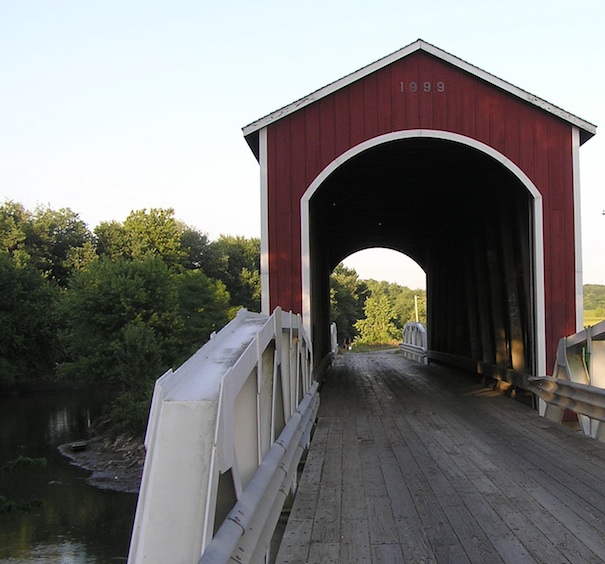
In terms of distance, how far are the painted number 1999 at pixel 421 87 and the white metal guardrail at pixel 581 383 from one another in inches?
158

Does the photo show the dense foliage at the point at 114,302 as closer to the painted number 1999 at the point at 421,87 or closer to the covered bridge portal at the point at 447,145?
the covered bridge portal at the point at 447,145

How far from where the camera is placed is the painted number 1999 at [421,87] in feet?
30.7

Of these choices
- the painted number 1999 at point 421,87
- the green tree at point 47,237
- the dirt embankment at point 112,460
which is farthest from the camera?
the green tree at point 47,237

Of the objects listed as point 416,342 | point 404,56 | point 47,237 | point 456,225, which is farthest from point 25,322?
point 404,56

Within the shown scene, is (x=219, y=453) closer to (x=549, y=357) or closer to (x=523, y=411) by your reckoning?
(x=523, y=411)

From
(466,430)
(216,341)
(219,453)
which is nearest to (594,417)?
(466,430)

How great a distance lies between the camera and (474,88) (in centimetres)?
936

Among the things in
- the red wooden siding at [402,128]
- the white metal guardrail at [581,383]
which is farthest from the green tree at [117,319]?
the white metal guardrail at [581,383]

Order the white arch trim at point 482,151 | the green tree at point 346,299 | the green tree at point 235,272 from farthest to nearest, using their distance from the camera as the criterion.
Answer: the green tree at point 346,299
the green tree at point 235,272
the white arch trim at point 482,151

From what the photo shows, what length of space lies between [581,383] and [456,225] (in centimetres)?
772

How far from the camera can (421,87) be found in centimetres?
938

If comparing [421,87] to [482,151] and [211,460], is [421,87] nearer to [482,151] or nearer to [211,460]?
[482,151]

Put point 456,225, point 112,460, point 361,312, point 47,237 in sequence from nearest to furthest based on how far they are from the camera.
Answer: point 456,225 → point 112,460 → point 47,237 → point 361,312

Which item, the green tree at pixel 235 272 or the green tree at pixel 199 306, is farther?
the green tree at pixel 235 272
